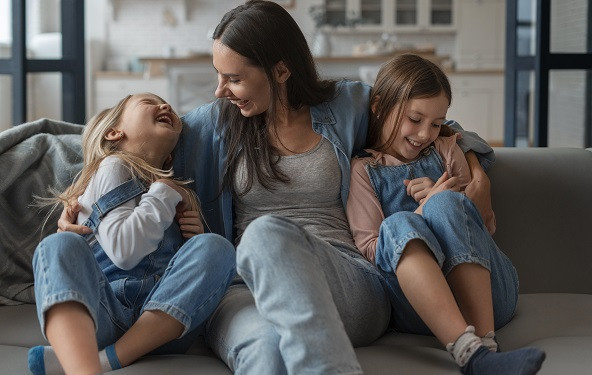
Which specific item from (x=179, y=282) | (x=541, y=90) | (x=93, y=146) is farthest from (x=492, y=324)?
(x=541, y=90)

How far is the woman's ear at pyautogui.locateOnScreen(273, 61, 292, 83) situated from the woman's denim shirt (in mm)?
109

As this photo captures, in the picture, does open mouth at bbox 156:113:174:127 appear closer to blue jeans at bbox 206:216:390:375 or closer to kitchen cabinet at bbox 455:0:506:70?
blue jeans at bbox 206:216:390:375

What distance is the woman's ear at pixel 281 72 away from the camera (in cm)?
200

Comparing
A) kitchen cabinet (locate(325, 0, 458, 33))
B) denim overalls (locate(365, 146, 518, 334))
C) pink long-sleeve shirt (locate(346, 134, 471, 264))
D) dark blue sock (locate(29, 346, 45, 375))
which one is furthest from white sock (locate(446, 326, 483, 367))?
kitchen cabinet (locate(325, 0, 458, 33))

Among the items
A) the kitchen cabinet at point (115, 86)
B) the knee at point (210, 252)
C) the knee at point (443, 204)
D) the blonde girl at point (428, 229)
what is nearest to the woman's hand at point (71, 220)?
the knee at point (210, 252)

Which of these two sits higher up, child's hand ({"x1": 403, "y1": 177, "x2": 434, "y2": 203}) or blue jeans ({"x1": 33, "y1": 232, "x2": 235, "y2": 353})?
child's hand ({"x1": 403, "y1": 177, "x2": 434, "y2": 203})

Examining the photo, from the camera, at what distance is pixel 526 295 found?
7.06ft

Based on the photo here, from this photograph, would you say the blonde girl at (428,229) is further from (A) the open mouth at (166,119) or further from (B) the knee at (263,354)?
(A) the open mouth at (166,119)

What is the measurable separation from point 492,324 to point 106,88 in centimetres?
777

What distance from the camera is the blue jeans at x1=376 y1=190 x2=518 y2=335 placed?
1.74 m

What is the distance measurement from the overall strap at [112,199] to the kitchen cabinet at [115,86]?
7.20 m

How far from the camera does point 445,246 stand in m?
1.77

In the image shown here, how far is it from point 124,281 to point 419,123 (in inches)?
28.7

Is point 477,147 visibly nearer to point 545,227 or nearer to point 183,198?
point 545,227
